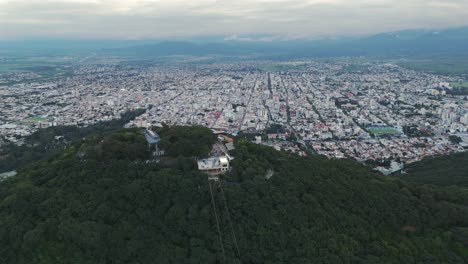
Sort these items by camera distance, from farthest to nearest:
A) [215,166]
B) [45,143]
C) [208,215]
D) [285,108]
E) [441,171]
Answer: [285,108], [45,143], [441,171], [215,166], [208,215]

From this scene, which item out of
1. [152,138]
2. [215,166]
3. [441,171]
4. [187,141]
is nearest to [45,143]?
[152,138]

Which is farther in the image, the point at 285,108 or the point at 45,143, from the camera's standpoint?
the point at 285,108

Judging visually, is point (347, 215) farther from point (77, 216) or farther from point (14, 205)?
point (14, 205)

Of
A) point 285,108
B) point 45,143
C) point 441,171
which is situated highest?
point 285,108

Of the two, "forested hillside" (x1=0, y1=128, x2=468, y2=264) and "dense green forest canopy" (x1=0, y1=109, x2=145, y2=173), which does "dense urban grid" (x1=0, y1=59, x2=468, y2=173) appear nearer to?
"dense green forest canopy" (x1=0, y1=109, x2=145, y2=173)

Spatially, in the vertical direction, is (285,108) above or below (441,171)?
above

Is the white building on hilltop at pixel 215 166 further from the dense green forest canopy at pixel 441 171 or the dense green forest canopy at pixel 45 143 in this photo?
the dense green forest canopy at pixel 45 143

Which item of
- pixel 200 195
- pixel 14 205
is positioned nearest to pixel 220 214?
pixel 200 195

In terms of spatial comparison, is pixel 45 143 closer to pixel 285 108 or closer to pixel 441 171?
pixel 285 108
